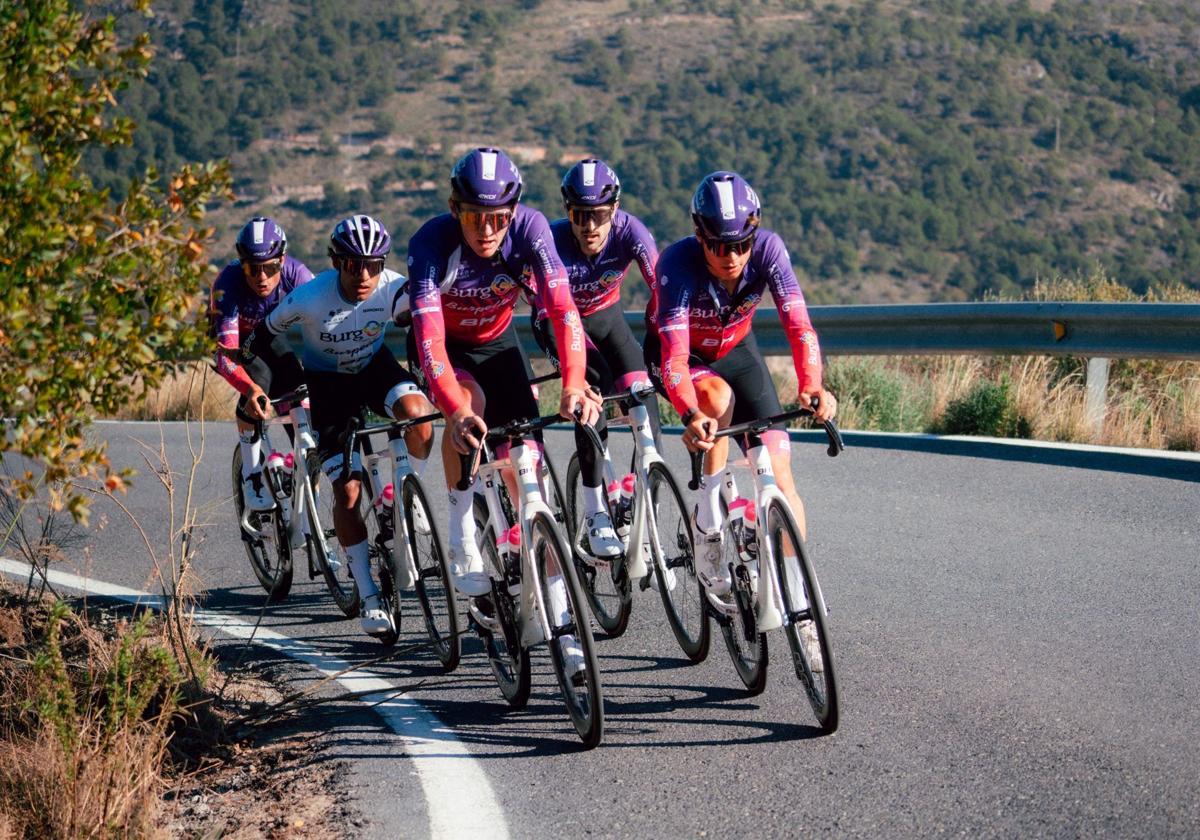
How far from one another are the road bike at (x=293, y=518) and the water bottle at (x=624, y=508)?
4.70 ft

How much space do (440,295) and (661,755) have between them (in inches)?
98.5

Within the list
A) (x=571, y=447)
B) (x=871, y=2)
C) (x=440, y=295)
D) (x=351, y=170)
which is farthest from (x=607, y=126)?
(x=440, y=295)

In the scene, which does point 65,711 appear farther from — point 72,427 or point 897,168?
point 897,168

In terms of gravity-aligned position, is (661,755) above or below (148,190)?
below

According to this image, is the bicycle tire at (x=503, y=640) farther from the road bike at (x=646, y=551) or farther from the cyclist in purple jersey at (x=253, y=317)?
the cyclist in purple jersey at (x=253, y=317)

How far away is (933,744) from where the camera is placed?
531 centimetres

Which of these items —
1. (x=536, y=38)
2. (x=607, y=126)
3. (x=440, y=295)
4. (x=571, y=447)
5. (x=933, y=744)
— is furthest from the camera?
(x=536, y=38)

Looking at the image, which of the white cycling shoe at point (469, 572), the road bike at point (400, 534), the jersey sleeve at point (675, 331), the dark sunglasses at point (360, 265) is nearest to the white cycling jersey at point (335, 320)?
the dark sunglasses at point (360, 265)

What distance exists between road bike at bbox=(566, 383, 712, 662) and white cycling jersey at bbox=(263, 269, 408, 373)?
4.16 ft

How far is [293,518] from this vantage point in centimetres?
830

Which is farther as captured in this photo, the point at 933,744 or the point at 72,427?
the point at 933,744

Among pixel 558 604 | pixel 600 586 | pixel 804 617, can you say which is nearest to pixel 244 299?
pixel 600 586

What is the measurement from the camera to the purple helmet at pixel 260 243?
853 cm

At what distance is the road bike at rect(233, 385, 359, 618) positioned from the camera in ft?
26.3
